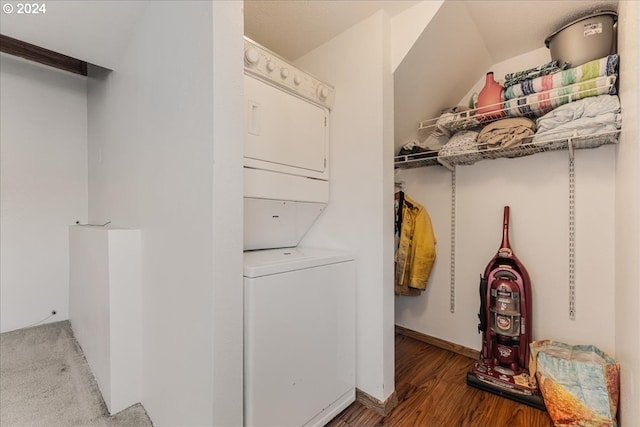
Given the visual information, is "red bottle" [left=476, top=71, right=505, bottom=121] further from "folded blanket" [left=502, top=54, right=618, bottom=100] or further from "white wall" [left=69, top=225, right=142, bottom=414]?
"white wall" [left=69, top=225, right=142, bottom=414]

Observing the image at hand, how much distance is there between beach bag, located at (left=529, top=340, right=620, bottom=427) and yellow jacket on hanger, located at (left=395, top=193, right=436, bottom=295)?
0.86 meters

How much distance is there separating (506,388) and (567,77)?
1.82 m

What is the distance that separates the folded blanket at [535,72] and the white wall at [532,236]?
14.7 inches

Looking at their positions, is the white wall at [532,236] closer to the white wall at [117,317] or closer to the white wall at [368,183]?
the white wall at [368,183]

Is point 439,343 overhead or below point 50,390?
below

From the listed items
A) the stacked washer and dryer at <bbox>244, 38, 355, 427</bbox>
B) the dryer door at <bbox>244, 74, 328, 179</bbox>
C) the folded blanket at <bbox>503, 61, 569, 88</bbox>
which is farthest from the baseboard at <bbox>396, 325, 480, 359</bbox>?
the folded blanket at <bbox>503, 61, 569, 88</bbox>

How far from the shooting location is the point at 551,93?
1.61m

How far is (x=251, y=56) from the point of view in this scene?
4.26ft

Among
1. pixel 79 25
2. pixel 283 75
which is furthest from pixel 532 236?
pixel 79 25

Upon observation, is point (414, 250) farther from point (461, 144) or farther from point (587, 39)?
point (587, 39)

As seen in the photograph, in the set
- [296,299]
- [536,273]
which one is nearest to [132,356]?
[296,299]

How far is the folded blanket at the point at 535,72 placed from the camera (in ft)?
5.45

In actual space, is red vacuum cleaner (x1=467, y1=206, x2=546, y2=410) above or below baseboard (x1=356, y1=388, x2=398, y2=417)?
above

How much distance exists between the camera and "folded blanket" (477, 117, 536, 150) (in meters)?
1.70
